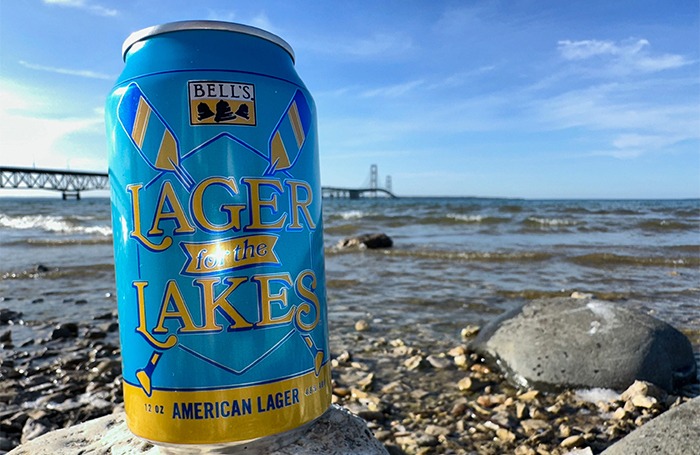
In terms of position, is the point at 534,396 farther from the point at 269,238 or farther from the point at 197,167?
the point at 197,167

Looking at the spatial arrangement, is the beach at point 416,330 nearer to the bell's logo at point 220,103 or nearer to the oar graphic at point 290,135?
the oar graphic at point 290,135

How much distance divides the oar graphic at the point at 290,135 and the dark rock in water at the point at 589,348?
8.01 feet

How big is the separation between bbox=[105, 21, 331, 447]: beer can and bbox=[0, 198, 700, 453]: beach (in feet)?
4.56

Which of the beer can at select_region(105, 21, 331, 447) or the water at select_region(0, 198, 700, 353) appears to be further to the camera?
the water at select_region(0, 198, 700, 353)

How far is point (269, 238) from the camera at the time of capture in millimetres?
1144

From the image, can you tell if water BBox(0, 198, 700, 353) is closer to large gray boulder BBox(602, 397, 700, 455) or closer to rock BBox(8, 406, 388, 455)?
large gray boulder BBox(602, 397, 700, 455)

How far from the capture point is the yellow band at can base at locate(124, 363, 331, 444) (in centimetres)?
110

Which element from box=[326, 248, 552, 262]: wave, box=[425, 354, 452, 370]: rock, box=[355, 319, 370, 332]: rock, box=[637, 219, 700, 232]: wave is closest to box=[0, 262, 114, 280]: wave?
box=[326, 248, 552, 262]: wave

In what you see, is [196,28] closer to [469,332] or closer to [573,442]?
[573,442]

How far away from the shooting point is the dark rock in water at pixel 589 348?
296 cm

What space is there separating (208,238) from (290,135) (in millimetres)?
302

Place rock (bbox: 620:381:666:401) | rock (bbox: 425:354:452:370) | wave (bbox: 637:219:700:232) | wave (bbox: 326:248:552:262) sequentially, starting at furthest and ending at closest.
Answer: wave (bbox: 637:219:700:232) < wave (bbox: 326:248:552:262) < rock (bbox: 425:354:452:370) < rock (bbox: 620:381:666:401)

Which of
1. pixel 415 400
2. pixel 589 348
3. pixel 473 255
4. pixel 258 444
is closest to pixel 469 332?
pixel 589 348

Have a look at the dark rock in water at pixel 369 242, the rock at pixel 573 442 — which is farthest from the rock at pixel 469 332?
the dark rock in water at pixel 369 242
